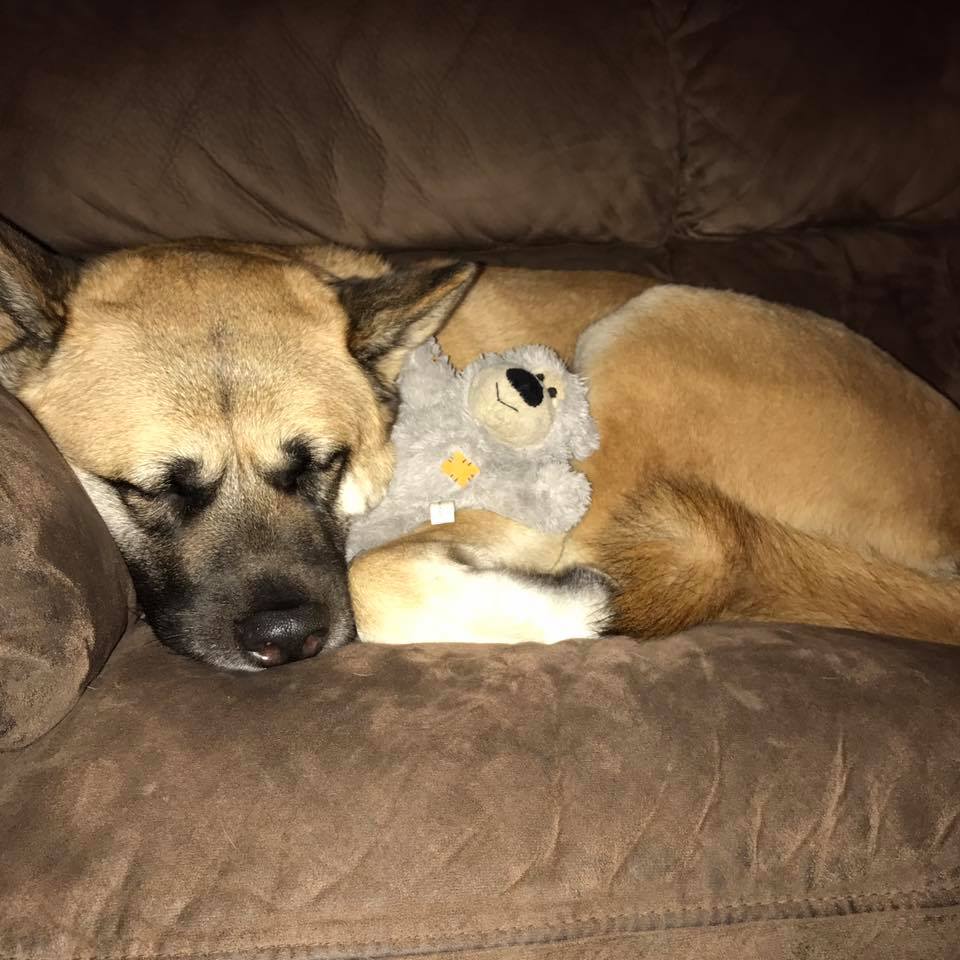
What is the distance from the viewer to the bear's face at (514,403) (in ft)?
6.17

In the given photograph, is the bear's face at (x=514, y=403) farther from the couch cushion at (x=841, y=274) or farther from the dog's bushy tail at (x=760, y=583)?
the couch cushion at (x=841, y=274)

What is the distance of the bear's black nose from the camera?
1878mm

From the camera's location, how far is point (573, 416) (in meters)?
1.97

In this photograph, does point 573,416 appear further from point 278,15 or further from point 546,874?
point 278,15

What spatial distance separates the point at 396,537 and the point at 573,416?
21.9 inches

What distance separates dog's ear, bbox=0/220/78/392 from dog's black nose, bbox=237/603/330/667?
0.77m

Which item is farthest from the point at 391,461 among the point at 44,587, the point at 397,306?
the point at 44,587

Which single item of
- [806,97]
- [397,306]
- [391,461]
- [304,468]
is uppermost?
[806,97]

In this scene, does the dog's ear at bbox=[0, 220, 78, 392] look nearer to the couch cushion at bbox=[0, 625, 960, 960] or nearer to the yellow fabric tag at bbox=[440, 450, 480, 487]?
the couch cushion at bbox=[0, 625, 960, 960]

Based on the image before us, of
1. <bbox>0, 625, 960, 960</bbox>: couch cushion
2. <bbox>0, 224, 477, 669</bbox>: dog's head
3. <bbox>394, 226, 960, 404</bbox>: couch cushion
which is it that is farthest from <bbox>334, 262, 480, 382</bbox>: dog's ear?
<bbox>394, 226, 960, 404</bbox>: couch cushion

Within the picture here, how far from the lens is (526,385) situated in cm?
189

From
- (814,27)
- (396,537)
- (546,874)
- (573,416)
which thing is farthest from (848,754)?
(814,27)

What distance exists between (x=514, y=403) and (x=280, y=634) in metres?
0.72

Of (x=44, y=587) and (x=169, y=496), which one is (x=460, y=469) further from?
(x=44, y=587)
